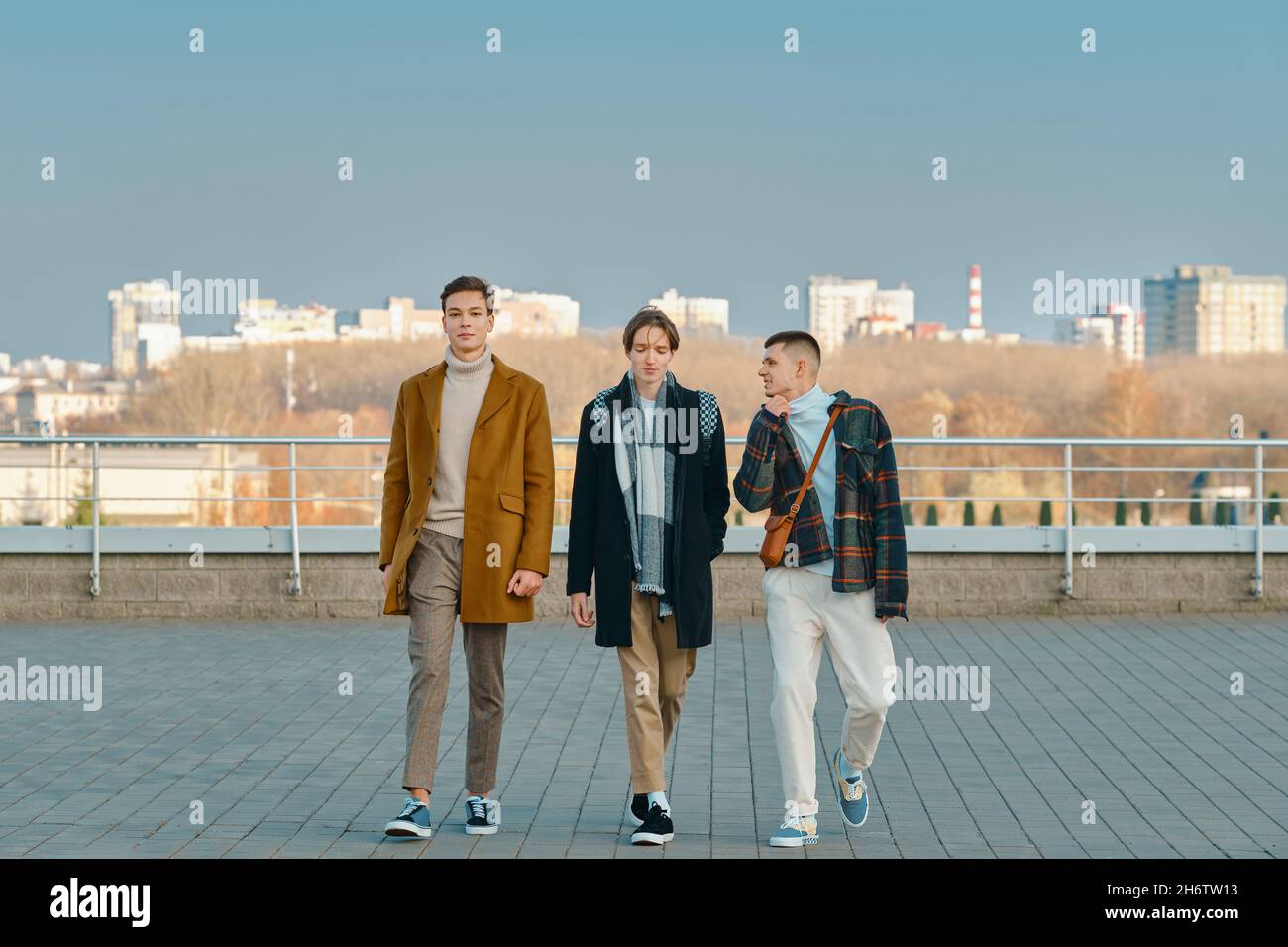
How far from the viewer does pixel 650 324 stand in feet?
19.2

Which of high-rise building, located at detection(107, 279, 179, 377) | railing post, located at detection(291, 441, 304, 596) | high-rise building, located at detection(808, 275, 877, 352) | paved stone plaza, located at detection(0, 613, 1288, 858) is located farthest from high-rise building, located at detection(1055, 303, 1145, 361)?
paved stone plaza, located at detection(0, 613, 1288, 858)

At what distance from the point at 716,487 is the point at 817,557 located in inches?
20.2

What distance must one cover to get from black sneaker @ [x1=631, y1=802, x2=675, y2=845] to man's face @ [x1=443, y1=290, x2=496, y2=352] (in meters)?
1.72

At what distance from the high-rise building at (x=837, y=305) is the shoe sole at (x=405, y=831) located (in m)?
88.5

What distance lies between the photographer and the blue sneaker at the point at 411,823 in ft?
19.0

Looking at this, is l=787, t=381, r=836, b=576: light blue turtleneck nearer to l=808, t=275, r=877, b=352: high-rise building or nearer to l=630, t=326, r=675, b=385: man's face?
l=630, t=326, r=675, b=385: man's face

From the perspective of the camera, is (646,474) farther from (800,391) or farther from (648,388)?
(800,391)

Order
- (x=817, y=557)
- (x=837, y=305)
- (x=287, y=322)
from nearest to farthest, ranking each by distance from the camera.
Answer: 1. (x=817, y=557)
2. (x=287, y=322)
3. (x=837, y=305)

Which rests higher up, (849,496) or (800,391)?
(800,391)

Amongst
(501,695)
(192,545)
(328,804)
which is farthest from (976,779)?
(192,545)

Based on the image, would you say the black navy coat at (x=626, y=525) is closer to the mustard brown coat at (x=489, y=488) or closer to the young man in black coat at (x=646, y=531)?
the young man in black coat at (x=646, y=531)

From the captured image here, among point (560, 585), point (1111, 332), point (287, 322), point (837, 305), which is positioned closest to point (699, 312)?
point (287, 322)

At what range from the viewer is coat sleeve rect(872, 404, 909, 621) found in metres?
5.68
